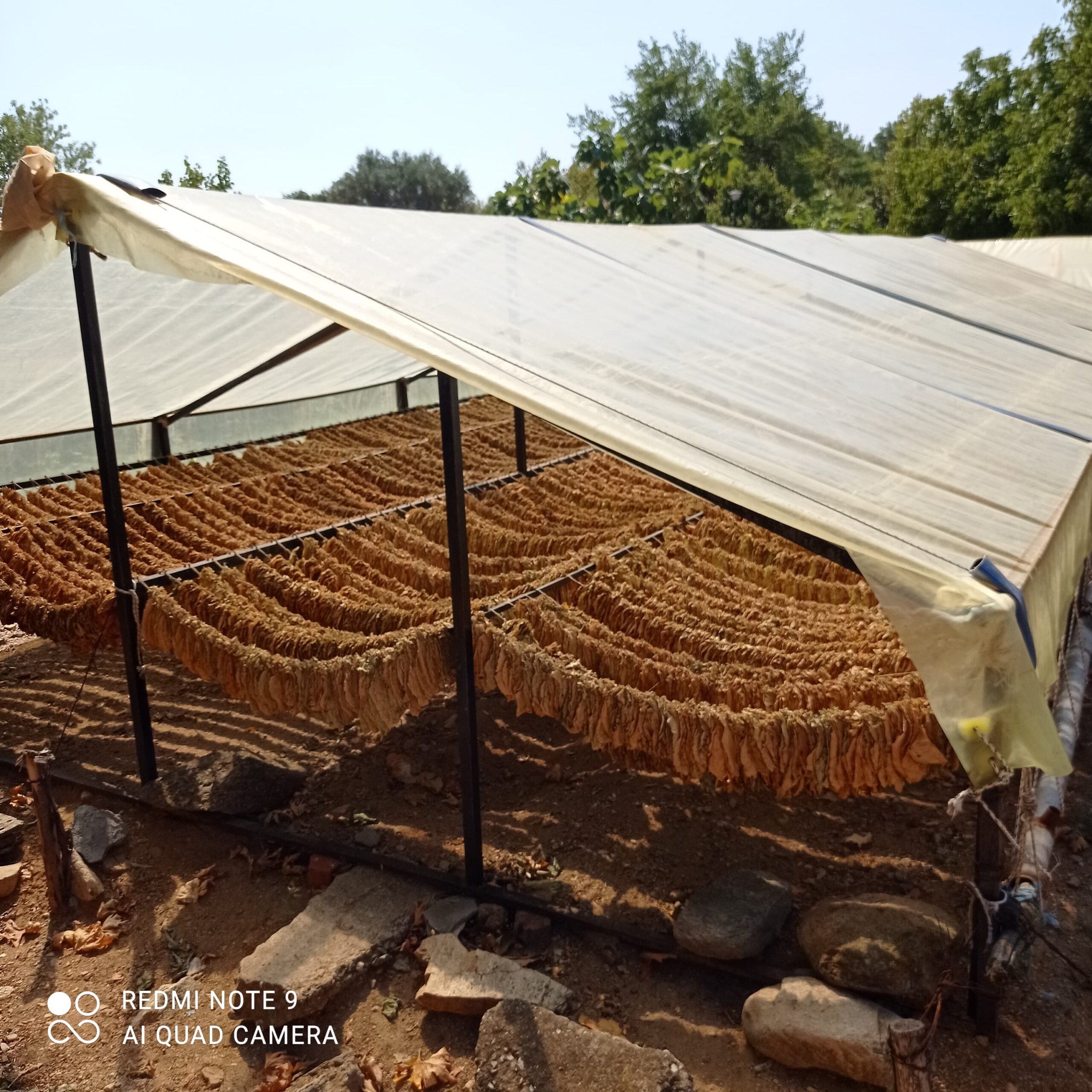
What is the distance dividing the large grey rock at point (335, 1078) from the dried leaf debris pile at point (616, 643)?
1032 mm

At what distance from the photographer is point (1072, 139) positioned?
1571cm

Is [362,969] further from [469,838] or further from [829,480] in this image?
[829,480]

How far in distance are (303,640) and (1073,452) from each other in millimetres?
2823

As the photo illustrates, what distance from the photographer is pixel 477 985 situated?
2.75 meters

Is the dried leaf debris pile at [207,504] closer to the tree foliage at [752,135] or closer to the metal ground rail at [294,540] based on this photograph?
the metal ground rail at [294,540]

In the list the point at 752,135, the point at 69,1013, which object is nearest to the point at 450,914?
the point at 69,1013

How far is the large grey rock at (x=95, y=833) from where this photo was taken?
3.52m

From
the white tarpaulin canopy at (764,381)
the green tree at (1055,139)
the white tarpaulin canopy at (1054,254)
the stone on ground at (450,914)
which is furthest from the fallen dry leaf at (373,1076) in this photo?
the green tree at (1055,139)

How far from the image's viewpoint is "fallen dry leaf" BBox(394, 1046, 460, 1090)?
2543 mm

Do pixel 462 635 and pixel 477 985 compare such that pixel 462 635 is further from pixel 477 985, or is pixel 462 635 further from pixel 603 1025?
pixel 603 1025

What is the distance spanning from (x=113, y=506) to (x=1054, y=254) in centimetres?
1108

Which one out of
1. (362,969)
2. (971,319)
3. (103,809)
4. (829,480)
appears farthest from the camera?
(971,319)

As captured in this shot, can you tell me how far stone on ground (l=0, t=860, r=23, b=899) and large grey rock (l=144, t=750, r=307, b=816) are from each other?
1.78 feet

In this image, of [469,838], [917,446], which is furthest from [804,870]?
[917,446]
